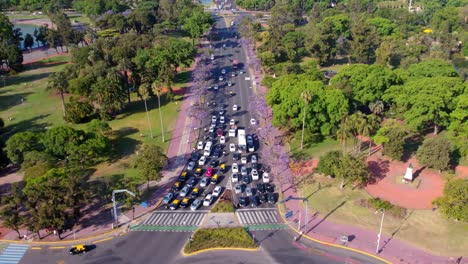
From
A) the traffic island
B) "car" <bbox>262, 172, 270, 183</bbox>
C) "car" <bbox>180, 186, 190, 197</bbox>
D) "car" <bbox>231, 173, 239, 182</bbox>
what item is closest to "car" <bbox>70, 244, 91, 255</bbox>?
the traffic island

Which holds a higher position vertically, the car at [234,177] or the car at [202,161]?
the car at [202,161]

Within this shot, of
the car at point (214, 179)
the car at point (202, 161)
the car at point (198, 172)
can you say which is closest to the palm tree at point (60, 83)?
the car at point (202, 161)

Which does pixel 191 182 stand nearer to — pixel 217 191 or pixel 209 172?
pixel 209 172

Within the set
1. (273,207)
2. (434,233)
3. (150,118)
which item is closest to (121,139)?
(150,118)

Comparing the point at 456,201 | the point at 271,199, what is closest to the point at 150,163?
the point at 271,199

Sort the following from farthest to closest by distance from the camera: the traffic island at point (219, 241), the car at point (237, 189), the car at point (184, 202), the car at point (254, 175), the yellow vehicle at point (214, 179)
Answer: the car at point (254, 175)
the yellow vehicle at point (214, 179)
the car at point (237, 189)
the car at point (184, 202)
the traffic island at point (219, 241)

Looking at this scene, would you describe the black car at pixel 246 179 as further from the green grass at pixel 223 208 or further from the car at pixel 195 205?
the car at pixel 195 205
